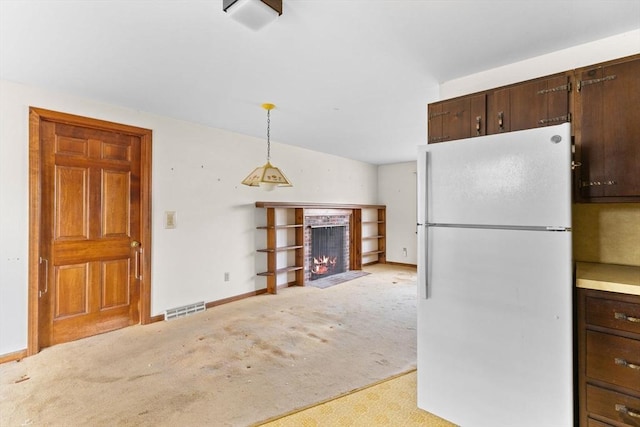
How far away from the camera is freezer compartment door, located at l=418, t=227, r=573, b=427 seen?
61.4 inches

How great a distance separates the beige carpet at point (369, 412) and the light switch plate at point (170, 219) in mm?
2731

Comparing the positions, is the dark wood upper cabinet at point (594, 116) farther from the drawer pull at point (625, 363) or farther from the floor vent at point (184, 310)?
the floor vent at point (184, 310)

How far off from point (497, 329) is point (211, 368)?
2223 mm

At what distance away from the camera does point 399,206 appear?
7371 mm

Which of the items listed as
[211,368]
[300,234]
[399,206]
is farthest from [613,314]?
[399,206]

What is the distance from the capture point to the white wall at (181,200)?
277 centimetres

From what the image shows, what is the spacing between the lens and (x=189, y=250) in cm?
405

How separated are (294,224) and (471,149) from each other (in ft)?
13.0

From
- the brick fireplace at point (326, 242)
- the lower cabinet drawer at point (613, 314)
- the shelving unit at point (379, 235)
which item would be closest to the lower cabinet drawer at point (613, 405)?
the lower cabinet drawer at point (613, 314)

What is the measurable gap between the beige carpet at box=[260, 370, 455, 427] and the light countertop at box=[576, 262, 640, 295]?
116 centimetres

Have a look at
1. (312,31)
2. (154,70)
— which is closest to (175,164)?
(154,70)

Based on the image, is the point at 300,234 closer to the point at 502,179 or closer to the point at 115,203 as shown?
the point at 115,203

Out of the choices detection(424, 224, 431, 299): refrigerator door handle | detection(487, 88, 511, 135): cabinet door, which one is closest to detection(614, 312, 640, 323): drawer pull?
detection(424, 224, 431, 299): refrigerator door handle

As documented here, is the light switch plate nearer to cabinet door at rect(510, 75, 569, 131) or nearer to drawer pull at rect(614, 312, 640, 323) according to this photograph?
cabinet door at rect(510, 75, 569, 131)
